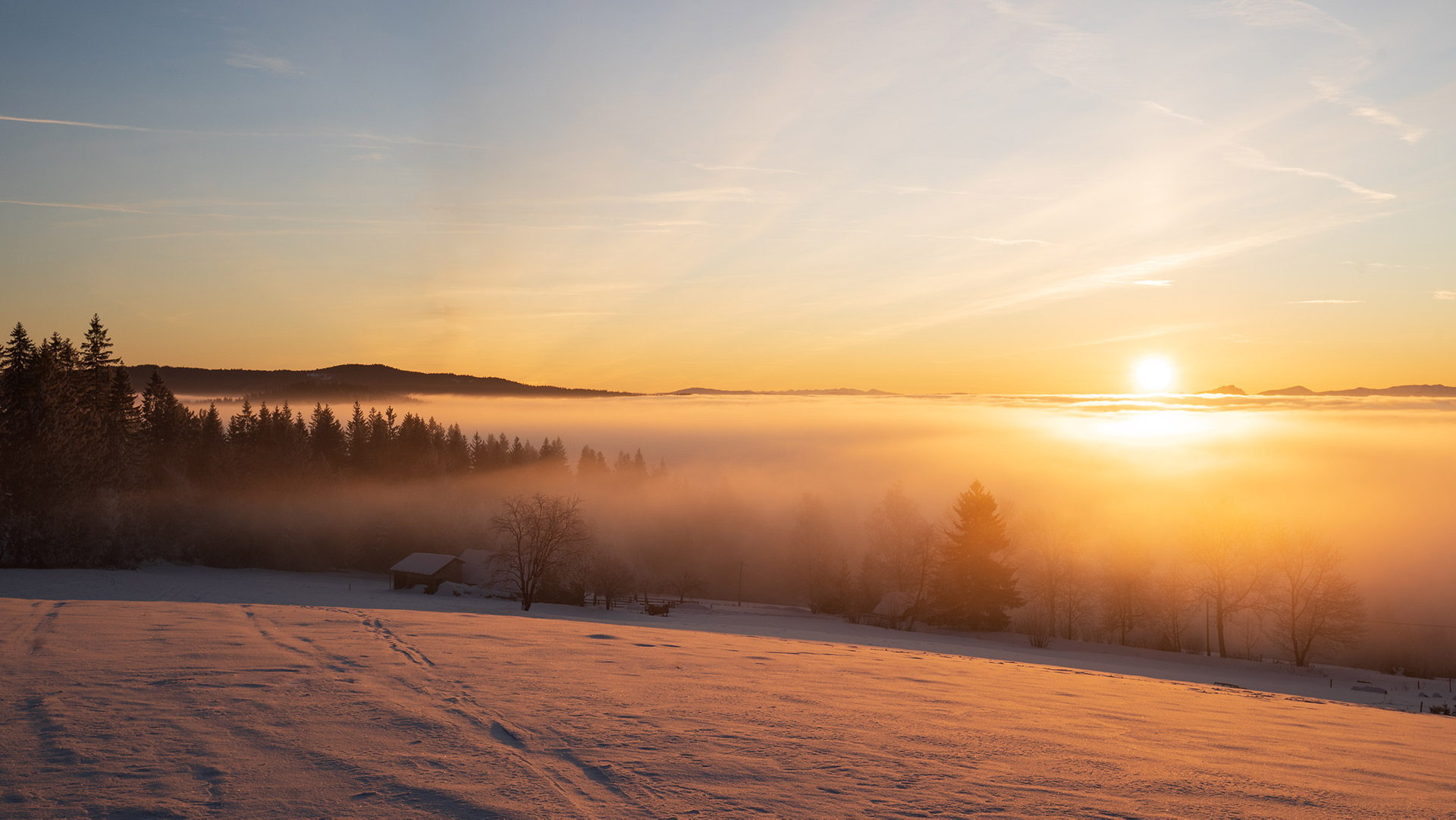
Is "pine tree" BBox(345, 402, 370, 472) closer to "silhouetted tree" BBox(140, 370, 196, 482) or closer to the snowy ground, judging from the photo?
"silhouetted tree" BBox(140, 370, 196, 482)

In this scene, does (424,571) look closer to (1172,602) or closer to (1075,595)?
(1075,595)

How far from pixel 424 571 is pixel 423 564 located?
174cm

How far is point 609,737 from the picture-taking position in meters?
10.1

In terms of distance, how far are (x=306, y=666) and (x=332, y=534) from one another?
91.3m

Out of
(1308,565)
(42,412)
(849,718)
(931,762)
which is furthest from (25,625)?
(1308,565)

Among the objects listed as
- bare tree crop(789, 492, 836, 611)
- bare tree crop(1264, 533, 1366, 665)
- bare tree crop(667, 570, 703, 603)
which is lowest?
bare tree crop(667, 570, 703, 603)

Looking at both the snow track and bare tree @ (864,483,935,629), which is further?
bare tree @ (864,483,935,629)

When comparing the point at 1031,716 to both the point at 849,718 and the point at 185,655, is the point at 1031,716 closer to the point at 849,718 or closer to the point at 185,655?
the point at 849,718

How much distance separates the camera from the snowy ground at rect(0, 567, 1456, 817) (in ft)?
25.9

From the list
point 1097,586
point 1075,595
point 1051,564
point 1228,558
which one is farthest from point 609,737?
point 1097,586

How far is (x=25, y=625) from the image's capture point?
712 inches

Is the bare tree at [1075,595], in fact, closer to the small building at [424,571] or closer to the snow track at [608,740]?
the snow track at [608,740]

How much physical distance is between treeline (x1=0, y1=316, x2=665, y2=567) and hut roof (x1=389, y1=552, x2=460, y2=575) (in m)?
23.8

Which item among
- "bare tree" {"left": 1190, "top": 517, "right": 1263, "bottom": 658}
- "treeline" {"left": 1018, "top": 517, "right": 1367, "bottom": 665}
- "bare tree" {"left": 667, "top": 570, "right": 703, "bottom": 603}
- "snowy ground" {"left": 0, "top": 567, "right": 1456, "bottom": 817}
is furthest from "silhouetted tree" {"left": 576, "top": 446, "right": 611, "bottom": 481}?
"snowy ground" {"left": 0, "top": 567, "right": 1456, "bottom": 817}
